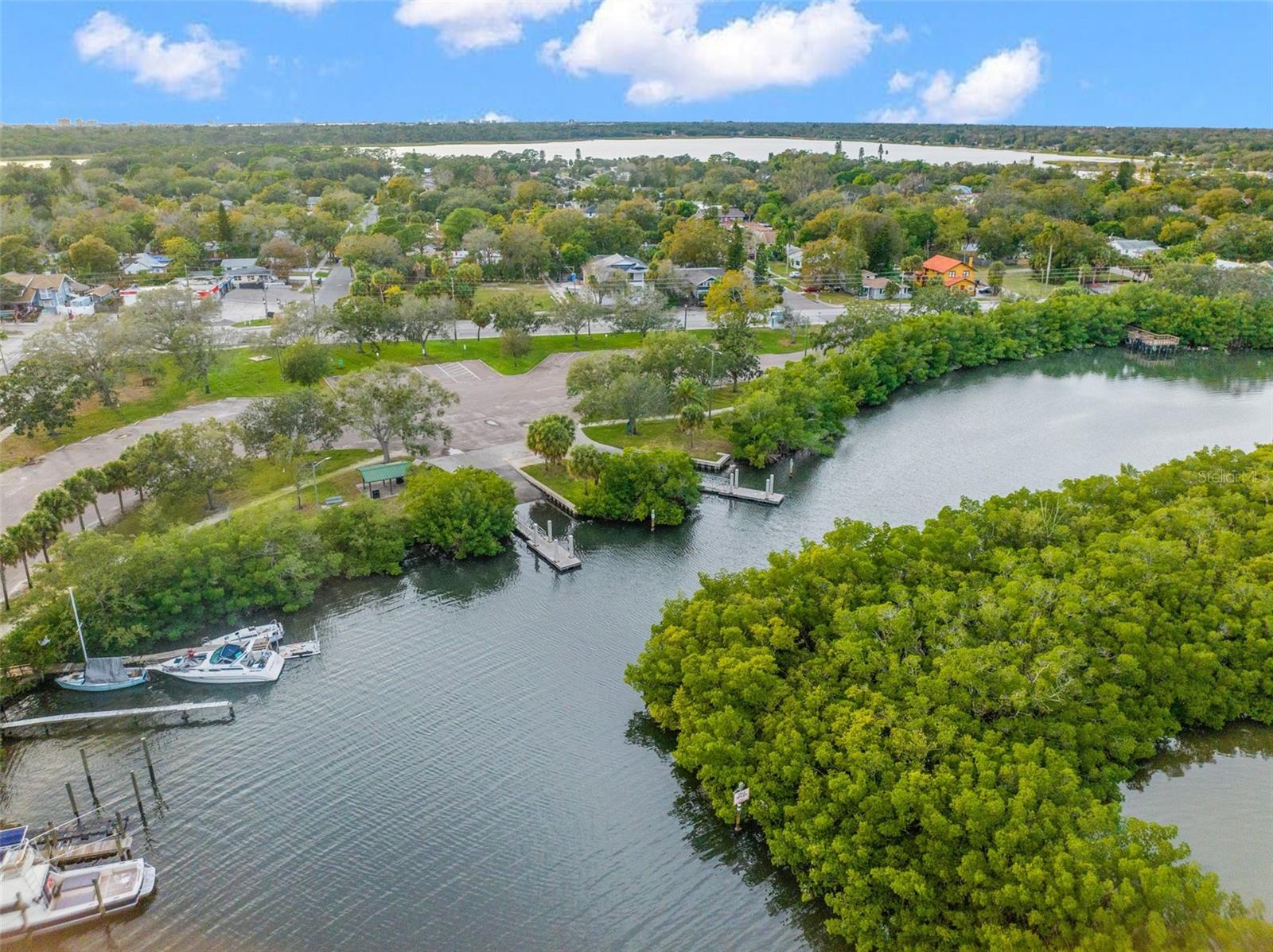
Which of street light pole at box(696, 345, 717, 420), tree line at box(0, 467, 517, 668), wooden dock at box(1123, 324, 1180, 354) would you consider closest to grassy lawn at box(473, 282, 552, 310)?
street light pole at box(696, 345, 717, 420)

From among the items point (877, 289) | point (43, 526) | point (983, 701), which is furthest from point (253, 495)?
point (877, 289)

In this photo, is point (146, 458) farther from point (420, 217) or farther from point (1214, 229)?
point (1214, 229)

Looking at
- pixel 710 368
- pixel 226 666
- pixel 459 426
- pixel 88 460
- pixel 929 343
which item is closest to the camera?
pixel 226 666

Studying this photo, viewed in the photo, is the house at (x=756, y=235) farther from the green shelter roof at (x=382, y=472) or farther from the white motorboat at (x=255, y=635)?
the white motorboat at (x=255, y=635)

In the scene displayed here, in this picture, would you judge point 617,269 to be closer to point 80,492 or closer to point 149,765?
point 80,492

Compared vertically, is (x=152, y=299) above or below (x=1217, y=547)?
above

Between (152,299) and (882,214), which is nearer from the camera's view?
→ (152,299)

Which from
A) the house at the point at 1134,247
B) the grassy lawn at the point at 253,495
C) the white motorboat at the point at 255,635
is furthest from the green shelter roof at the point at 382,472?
the house at the point at 1134,247

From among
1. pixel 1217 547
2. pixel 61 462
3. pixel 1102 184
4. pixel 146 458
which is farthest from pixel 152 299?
pixel 1102 184
